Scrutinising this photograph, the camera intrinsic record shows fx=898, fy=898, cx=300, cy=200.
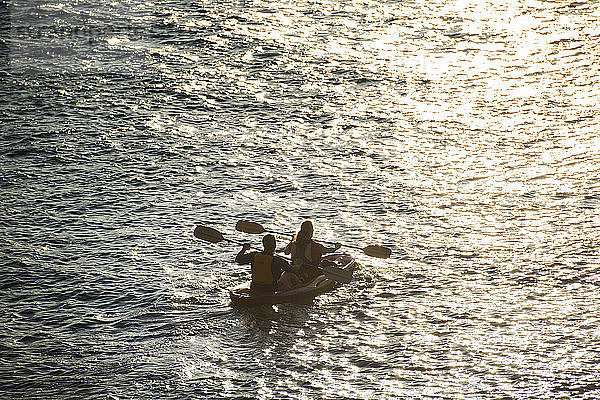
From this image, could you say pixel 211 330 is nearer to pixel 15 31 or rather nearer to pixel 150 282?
pixel 150 282

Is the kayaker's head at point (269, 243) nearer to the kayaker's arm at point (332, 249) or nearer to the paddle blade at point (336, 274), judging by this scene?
the paddle blade at point (336, 274)

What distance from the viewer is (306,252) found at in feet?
53.7

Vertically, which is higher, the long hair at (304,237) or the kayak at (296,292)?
the long hair at (304,237)

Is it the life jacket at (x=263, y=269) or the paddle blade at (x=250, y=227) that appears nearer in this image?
the life jacket at (x=263, y=269)

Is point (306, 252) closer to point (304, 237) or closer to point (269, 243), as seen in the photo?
point (304, 237)

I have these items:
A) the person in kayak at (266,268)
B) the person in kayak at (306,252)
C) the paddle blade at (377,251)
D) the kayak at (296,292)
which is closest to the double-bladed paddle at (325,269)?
the person in kayak at (306,252)

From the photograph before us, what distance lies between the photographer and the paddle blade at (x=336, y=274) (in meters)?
15.8

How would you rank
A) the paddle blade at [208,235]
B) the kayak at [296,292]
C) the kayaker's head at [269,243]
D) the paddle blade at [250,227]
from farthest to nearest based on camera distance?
the paddle blade at [250,227], the paddle blade at [208,235], the kayaker's head at [269,243], the kayak at [296,292]

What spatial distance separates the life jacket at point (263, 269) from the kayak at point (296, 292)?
0.21 metres

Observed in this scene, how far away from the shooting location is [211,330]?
1510 cm

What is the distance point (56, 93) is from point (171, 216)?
339 inches

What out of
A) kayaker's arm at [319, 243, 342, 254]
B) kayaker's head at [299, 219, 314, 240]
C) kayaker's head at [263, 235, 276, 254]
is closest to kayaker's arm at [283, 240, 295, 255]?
kayaker's head at [299, 219, 314, 240]

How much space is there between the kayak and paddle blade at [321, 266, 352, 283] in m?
0.39

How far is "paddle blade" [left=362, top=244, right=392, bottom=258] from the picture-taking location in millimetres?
16375
